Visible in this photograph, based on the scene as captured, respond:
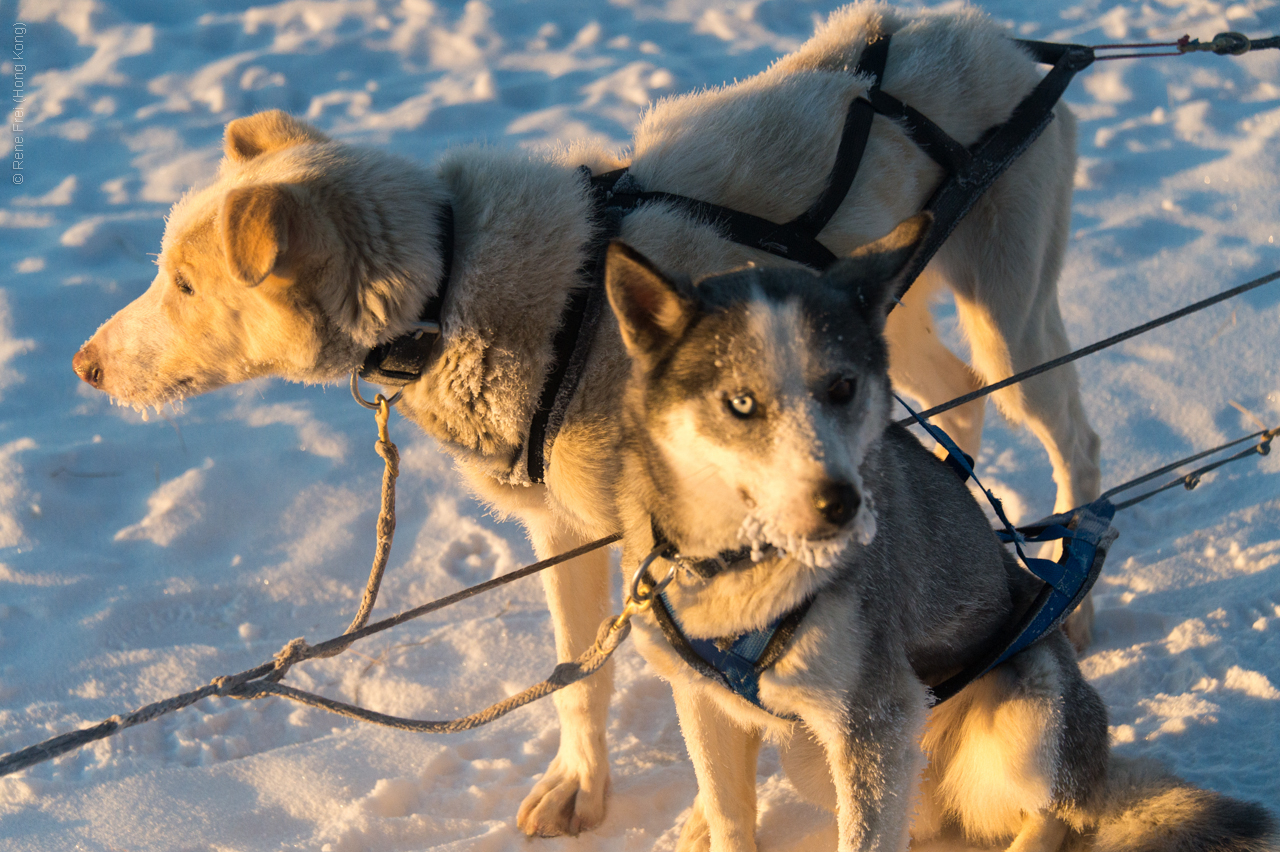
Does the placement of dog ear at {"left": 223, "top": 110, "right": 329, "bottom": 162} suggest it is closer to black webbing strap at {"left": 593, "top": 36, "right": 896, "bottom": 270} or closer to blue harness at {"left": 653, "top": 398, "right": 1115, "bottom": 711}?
black webbing strap at {"left": 593, "top": 36, "right": 896, "bottom": 270}

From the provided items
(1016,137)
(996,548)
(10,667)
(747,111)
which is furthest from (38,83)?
(996,548)

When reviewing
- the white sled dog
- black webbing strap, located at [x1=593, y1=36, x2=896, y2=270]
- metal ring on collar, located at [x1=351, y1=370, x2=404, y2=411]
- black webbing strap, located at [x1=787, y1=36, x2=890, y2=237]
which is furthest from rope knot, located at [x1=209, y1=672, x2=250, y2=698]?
black webbing strap, located at [x1=787, y1=36, x2=890, y2=237]

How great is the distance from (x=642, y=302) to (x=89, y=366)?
1675 millimetres

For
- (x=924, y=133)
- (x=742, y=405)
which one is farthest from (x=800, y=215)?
(x=742, y=405)

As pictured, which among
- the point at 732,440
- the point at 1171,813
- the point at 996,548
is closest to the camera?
the point at 732,440

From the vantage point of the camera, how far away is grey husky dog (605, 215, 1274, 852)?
162 cm

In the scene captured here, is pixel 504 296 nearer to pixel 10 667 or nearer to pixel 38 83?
pixel 10 667

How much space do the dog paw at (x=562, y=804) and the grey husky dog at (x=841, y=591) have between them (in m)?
0.35

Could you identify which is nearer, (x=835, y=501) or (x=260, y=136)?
(x=835, y=501)

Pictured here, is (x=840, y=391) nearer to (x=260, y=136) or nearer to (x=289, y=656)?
(x=289, y=656)

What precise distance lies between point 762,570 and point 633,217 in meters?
1.03

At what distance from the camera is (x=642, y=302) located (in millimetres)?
1727

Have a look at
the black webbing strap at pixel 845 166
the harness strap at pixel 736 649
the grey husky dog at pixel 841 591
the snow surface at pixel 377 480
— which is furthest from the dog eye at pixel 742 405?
the snow surface at pixel 377 480

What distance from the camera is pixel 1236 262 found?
5082 mm
